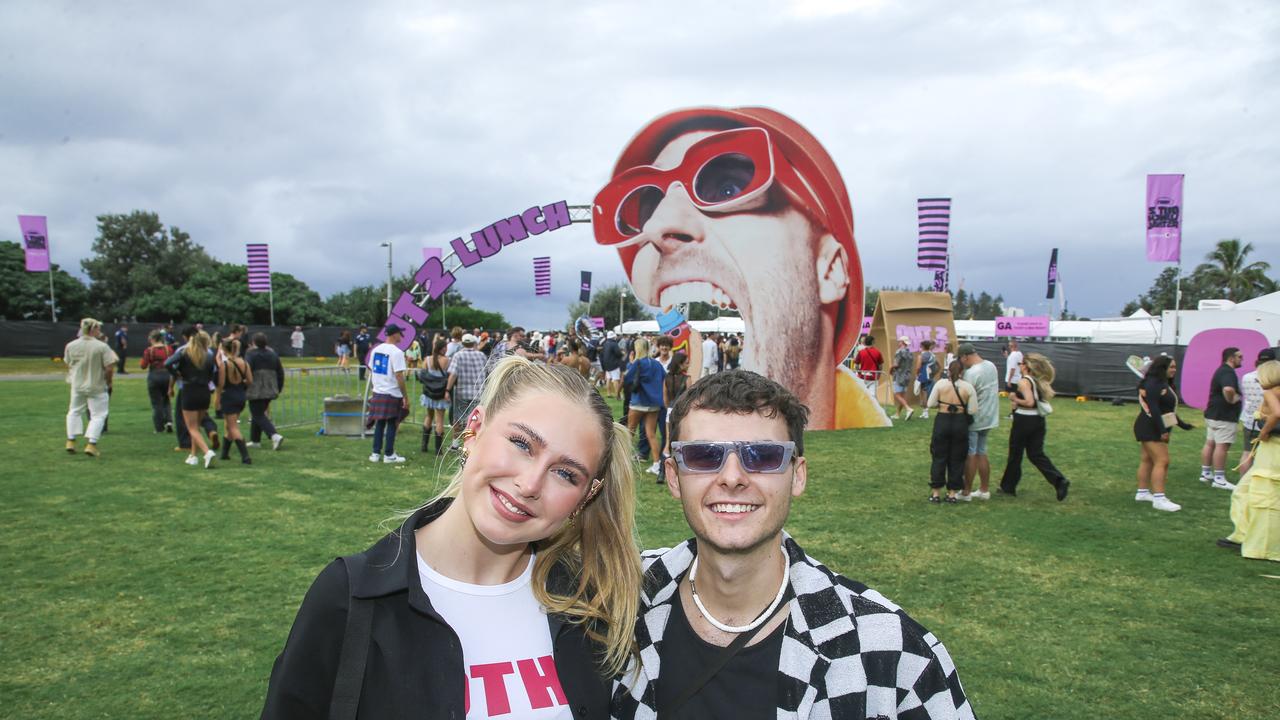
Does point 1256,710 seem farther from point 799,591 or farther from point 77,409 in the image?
point 77,409

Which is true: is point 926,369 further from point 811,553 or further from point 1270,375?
point 811,553

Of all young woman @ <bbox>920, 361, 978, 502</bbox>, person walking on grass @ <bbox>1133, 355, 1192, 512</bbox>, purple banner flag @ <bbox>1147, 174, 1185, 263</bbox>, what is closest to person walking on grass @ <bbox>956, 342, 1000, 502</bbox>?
young woman @ <bbox>920, 361, 978, 502</bbox>

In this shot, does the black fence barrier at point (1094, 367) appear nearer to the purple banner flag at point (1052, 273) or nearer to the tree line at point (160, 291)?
the purple banner flag at point (1052, 273)

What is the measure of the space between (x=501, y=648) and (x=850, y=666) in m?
0.88

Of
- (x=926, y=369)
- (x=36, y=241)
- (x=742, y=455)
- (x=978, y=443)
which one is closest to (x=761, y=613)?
(x=742, y=455)

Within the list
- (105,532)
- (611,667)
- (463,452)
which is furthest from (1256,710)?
(105,532)

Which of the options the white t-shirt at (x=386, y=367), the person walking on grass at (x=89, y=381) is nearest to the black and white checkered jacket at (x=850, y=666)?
the white t-shirt at (x=386, y=367)

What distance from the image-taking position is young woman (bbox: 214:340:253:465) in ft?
33.5

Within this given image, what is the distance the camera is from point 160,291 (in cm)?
5088

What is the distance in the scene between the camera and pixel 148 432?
43.1ft

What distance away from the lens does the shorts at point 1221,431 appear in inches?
382

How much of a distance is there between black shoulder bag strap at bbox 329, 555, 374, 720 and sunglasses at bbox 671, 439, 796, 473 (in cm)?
90

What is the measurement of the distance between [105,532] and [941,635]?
24.5 ft

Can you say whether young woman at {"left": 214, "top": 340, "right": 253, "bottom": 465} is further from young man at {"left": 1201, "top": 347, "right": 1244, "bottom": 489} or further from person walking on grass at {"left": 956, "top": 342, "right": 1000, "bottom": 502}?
young man at {"left": 1201, "top": 347, "right": 1244, "bottom": 489}
